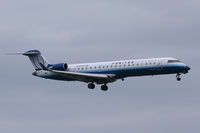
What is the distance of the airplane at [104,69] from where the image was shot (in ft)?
253

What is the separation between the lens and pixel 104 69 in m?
81.1

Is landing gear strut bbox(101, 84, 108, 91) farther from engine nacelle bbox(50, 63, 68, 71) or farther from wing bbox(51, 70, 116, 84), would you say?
engine nacelle bbox(50, 63, 68, 71)

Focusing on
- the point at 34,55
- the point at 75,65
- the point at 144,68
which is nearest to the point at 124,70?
the point at 144,68

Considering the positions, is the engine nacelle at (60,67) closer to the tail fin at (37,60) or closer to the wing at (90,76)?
the wing at (90,76)

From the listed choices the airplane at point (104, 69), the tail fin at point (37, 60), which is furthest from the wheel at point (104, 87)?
the tail fin at point (37, 60)

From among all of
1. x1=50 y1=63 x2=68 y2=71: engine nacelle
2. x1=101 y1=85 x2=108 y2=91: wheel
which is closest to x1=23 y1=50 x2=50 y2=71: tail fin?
x1=50 y1=63 x2=68 y2=71: engine nacelle

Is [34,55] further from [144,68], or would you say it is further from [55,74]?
[144,68]

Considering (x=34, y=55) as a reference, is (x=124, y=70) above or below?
below

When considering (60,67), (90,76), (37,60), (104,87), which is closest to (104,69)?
(90,76)

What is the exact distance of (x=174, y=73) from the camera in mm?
77312

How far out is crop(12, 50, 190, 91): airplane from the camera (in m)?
77.2

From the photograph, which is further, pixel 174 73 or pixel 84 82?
pixel 84 82

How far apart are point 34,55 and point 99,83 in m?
9.36

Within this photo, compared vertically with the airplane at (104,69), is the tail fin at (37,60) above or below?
above
